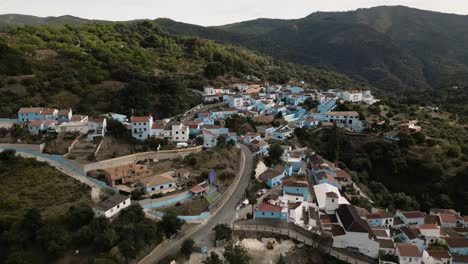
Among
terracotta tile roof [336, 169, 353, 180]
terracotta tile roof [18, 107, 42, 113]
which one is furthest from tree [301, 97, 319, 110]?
terracotta tile roof [18, 107, 42, 113]

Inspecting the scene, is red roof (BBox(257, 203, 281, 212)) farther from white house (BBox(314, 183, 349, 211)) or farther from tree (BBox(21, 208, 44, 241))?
tree (BBox(21, 208, 44, 241))

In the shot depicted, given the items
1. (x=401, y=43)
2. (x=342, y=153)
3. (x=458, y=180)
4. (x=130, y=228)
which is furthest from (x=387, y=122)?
(x=401, y=43)

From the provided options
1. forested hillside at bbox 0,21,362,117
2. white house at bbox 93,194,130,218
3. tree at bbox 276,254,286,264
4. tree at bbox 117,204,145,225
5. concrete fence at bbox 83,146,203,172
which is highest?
forested hillside at bbox 0,21,362,117

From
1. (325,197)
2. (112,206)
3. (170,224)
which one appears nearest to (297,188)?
(325,197)

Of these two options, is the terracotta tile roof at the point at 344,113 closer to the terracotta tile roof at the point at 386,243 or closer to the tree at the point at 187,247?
the terracotta tile roof at the point at 386,243

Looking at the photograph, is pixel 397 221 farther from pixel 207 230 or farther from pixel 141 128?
pixel 141 128

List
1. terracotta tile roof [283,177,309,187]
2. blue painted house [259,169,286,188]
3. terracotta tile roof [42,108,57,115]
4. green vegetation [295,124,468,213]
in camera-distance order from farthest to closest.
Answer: green vegetation [295,124,468,213], terracotta tile roof [42,108,57,115], blue painted house [259,169,286,188], terracotta tile roof [283,177,309,187]

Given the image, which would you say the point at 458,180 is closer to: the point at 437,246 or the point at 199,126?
the point at 437,246
